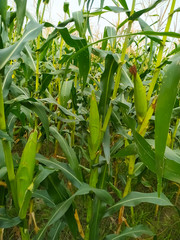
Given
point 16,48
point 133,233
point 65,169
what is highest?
point 16,48

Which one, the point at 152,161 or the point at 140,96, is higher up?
the point at 140,96

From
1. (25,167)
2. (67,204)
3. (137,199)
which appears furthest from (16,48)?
(137,199)

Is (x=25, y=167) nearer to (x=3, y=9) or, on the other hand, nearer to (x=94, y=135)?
(x=94, y=135)

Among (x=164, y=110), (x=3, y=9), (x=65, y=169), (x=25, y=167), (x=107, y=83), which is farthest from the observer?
(x=65, y=169)

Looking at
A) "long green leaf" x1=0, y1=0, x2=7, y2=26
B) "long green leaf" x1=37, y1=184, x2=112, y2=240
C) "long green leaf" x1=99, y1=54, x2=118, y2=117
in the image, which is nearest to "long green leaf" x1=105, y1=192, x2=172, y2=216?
"long green leaf" x1=37, y1=184, x2=112, y2=240

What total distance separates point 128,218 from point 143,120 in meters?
1.02

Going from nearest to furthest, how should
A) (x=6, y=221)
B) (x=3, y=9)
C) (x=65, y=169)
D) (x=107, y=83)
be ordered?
(x=3, y=9) → (x=6, y=221) → (x=107, y=83) → (x=65, y=169)

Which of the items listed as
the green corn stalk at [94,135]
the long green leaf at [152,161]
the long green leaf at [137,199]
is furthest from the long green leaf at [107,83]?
the long green leaf at [137,199]

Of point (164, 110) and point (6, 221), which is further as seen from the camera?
point (6, 221)

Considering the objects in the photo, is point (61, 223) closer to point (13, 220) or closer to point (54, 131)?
point (13, 220)

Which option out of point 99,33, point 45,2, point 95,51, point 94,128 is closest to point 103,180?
point 94,128

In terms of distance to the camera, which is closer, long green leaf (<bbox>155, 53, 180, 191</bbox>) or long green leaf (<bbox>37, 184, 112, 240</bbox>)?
long green leaf (<bbox>155, 53, 180, 191</bbox>)

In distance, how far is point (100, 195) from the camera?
1137mm

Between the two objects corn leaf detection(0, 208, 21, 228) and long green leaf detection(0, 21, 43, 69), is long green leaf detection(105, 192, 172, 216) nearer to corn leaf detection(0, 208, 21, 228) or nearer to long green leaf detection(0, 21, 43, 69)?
corn leaf detection(0, 208, 21, 228)
